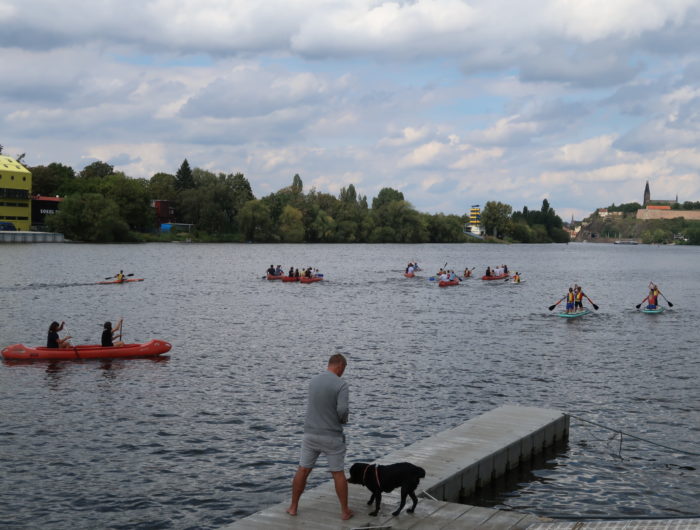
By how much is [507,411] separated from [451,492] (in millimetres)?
6119

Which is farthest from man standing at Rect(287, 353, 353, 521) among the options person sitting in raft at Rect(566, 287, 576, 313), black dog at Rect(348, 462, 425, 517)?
person sitting in raft at Rect(566, 287, 576, 313)

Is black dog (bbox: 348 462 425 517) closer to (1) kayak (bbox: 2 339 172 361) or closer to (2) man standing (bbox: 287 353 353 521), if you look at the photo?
(2) man standing (bbox: 287 353 353 521)

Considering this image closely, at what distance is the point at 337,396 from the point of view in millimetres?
11086

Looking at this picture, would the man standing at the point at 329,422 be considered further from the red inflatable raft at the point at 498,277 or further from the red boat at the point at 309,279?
the red inflatable raft at the point at 498,277

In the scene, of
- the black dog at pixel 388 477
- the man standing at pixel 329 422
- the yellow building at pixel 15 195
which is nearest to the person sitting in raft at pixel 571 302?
the black dog at pixel 388 477

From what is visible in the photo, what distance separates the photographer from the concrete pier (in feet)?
38.8

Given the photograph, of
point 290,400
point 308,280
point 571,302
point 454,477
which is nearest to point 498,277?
point 308,280

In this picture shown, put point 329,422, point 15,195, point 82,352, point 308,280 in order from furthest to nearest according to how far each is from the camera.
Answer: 1. point 15,195
2. point 308,280
3. point 82,352
4. point 329,422

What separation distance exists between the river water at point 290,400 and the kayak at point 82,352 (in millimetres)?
518

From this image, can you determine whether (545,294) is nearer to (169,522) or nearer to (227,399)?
(227,399)

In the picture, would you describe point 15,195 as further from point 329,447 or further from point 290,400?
point 329,447

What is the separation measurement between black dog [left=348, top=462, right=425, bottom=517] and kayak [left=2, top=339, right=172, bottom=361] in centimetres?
2162

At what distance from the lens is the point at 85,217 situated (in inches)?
6329

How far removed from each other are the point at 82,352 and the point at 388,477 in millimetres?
22632
